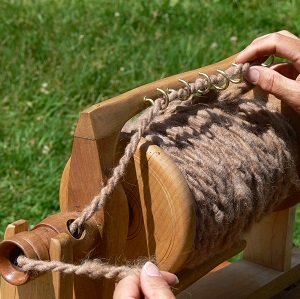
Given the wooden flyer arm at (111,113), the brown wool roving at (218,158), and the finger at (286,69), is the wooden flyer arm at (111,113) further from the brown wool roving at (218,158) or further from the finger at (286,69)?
the finger at (286,69)

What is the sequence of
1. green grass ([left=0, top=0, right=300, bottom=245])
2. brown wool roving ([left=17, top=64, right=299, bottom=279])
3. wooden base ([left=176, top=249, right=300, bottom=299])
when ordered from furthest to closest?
green grass ([left=0, top=0, right=300, bottom=245]) < wooden base ([left=176, top=249, right=300, bottom=299]) < brown wool roving ([left=17, top=64, right=299, bottom=279])

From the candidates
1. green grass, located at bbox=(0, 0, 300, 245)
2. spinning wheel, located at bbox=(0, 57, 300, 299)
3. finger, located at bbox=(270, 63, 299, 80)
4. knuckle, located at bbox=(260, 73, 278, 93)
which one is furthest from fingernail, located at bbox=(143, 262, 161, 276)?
green grass, located at bbox=(0, 0, 300, 245)

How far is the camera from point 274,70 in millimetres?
1517

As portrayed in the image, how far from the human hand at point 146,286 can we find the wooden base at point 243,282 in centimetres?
56

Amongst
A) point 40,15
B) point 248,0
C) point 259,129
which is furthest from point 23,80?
point 259,129

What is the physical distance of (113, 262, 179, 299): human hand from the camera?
1.08 metres

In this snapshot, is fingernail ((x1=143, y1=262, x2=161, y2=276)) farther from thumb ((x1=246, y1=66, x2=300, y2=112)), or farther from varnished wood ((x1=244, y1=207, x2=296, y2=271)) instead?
varnished wood ((x1=244, y1=207, x2=296, y2=271))

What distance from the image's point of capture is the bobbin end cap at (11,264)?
1.16 m

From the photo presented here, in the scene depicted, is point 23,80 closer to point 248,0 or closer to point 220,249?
point 248,0

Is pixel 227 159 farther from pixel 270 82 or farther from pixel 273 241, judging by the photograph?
pixel 273 241

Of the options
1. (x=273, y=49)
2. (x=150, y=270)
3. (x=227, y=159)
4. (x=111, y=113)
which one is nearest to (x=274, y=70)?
(x=273, y=49)

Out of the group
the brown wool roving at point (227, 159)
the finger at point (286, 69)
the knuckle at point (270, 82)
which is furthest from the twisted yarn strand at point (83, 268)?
the finger at point (286, 69)

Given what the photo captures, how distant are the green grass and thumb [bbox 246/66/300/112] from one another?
1.29 meters

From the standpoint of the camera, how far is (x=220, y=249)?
4.44 feet
